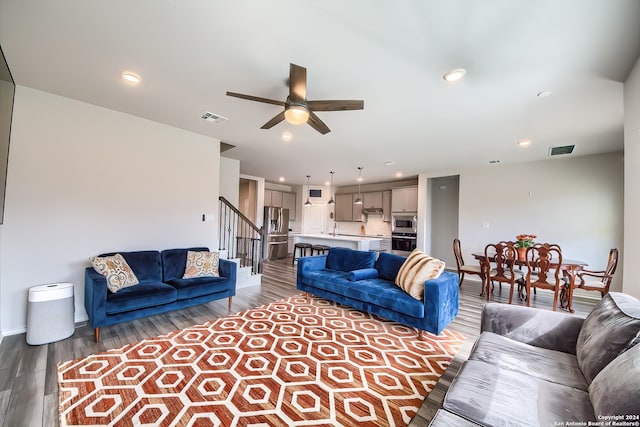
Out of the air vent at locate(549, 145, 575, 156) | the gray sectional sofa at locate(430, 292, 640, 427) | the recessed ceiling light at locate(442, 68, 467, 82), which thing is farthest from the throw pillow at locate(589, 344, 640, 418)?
the air vent at locate(549, 145, 575, 156)

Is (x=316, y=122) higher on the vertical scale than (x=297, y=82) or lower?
lower

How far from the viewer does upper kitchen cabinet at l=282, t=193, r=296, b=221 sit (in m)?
9.50

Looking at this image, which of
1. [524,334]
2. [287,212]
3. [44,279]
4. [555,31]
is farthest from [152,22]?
[287,212]

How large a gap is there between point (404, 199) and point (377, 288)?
192 inches

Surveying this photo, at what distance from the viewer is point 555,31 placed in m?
1.79

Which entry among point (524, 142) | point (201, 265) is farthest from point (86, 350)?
point (524, 142)

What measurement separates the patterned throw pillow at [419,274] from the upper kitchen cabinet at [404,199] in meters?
4.45

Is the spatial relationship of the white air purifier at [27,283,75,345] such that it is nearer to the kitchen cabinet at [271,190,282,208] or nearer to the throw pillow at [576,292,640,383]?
the throw pillow at [576,292,640,383]

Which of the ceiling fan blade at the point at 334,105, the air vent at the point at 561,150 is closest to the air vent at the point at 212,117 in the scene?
the ceiling fan blade at the point at 334,105

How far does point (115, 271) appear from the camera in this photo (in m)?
2.96

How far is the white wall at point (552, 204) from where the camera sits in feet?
15.4

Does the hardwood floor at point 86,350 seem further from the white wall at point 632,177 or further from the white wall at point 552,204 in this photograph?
the white wall at point 632,177

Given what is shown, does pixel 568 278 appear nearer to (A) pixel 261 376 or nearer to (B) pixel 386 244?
(B) pixel 386 244

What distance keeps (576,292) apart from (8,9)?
8534 mm
